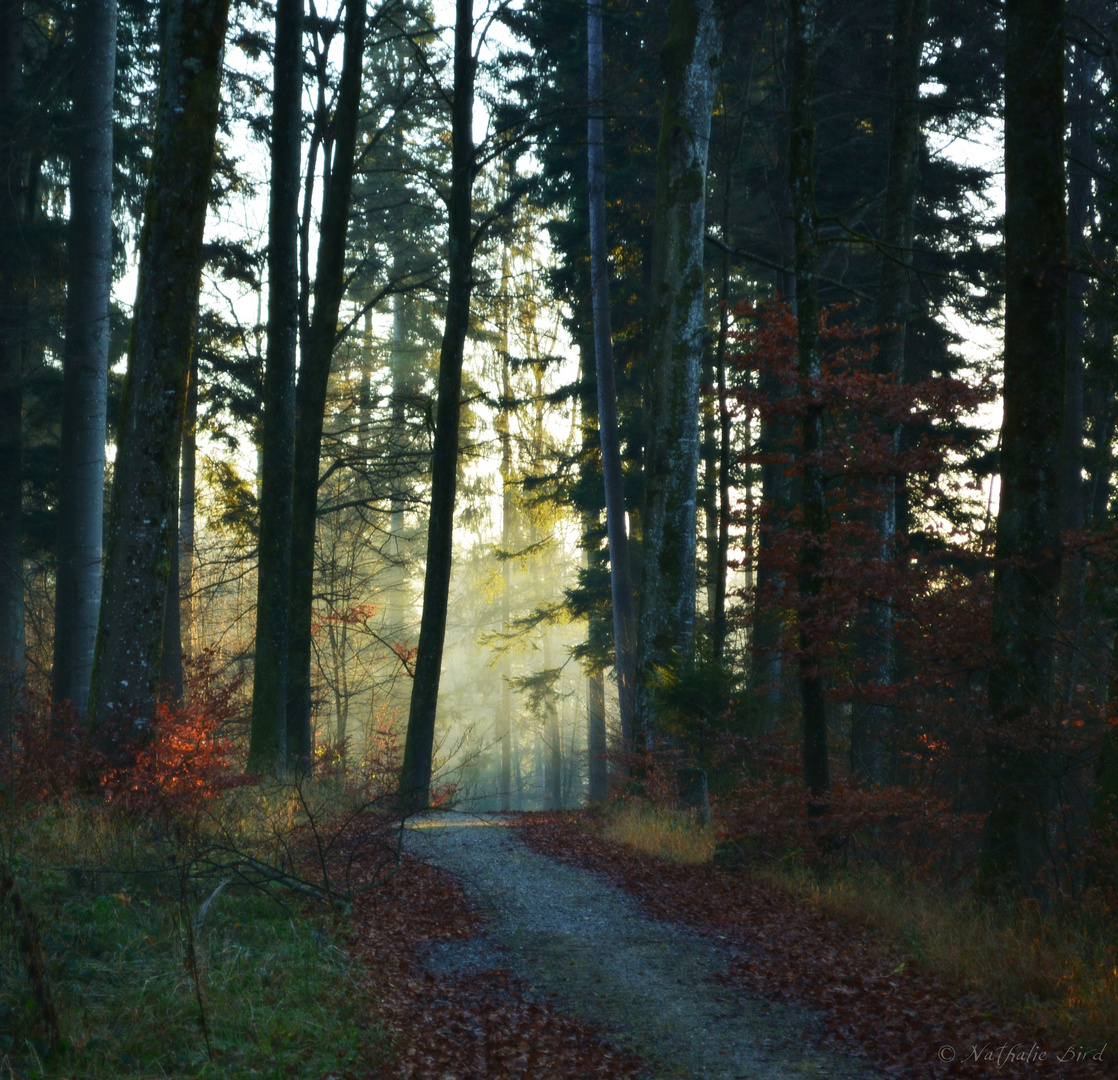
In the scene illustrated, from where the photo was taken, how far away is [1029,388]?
729 cm

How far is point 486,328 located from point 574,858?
21038mm

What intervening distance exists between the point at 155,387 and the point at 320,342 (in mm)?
5451

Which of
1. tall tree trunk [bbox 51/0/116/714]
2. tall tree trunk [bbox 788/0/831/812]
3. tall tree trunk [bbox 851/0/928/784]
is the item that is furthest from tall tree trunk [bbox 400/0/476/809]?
tall tree trunk [bbox 788/0/831/812]

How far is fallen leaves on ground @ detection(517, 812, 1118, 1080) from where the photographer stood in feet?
15.4

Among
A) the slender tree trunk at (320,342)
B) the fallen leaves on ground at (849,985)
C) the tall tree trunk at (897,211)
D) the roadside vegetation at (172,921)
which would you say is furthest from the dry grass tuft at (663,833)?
the slender tree trunk at (320,342)

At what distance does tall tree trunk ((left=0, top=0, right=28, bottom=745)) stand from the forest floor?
9.70 metres

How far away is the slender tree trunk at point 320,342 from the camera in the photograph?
13562 millimetres

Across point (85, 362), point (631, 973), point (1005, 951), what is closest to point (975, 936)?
point (1005, 951)

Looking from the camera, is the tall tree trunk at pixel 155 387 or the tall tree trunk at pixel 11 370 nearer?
the tall tree trunk at pixel 155 387

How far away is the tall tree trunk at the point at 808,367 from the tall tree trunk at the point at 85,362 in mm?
9396

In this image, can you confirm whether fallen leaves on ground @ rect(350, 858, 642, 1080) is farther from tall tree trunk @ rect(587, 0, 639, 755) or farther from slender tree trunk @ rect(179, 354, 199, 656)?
slender tree trunk @ rect(179, 354, 199, 656)

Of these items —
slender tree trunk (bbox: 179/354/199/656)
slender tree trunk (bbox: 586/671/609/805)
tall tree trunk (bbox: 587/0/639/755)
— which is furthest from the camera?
slender tree trunk (bbox: 586/671/609/805)

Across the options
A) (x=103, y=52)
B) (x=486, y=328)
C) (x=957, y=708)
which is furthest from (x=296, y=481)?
(x=486, y=328)

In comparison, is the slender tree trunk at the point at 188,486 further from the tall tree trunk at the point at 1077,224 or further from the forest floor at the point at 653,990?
the tall tree trunk at the point at 1077,224
